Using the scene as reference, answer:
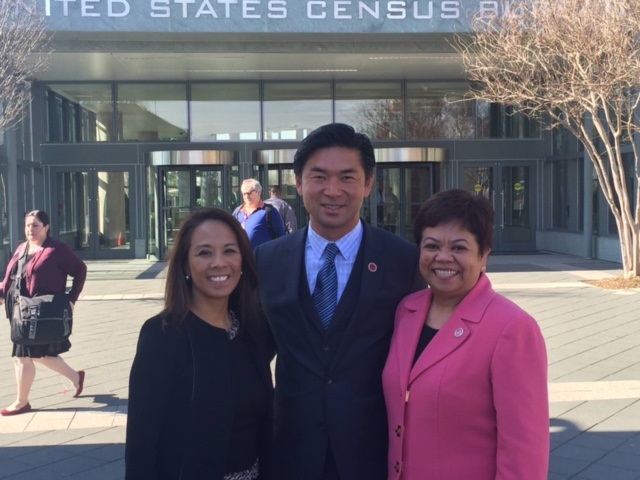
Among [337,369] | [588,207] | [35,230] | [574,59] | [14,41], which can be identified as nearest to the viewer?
[337,369]

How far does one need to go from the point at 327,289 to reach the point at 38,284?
15.1ft

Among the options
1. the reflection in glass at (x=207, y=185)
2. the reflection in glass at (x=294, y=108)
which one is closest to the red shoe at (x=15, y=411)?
the reflection in glass at (x=207, y=185)

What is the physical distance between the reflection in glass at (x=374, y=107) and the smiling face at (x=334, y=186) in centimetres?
1842

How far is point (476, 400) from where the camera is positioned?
7.89ft

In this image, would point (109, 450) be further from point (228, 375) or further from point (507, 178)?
point (507, 178)

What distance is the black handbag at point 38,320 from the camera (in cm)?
667

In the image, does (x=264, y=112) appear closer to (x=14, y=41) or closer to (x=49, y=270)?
(x=14, y=41)

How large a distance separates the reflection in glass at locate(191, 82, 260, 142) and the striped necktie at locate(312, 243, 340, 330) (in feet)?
59.5

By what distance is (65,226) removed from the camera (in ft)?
67.2

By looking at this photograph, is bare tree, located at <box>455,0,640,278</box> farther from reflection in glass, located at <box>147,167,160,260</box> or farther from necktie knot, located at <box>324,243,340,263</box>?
necktie knot, located at <box>324,243,340,263</box>

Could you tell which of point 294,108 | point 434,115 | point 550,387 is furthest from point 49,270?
point 434,115

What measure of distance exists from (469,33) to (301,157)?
13556 mm

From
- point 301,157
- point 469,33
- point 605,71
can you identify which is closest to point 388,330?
point 301,157

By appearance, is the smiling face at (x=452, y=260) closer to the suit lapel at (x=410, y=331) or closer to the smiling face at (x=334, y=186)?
the suit lapel at (x=410, y=331)
